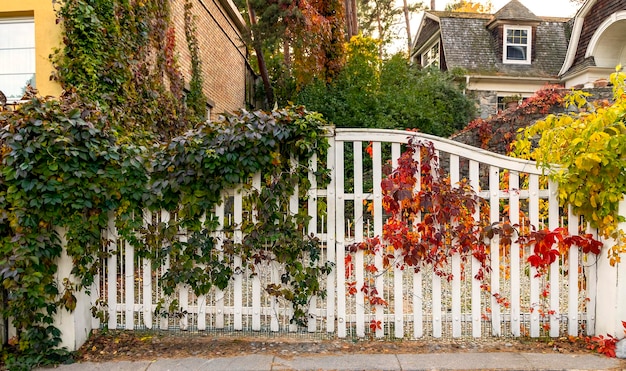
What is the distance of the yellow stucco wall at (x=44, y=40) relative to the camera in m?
5.83

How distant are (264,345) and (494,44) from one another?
62.6 ft

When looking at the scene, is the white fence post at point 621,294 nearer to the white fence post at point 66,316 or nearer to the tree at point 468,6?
the white fence post at point 66,316

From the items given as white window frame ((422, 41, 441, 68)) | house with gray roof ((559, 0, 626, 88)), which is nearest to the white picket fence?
house with gray roof ((559, 0, 626, 88))

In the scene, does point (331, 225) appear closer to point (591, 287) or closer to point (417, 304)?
point (417, 304)

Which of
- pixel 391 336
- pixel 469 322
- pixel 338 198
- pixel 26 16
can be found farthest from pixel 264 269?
pixel 26 16

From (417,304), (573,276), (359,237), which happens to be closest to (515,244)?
(573,276)

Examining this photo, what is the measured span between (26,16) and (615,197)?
23.4 ft

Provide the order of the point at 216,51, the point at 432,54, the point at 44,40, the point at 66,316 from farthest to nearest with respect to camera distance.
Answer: the point at 432,54 < the point at 216,51 < the point at 44,40 < the point at 66,316

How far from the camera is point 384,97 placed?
13438mm

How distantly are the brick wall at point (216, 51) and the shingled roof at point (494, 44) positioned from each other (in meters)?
8.74

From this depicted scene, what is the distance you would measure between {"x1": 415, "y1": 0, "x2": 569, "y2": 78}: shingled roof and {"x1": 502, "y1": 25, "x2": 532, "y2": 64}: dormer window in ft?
0.79

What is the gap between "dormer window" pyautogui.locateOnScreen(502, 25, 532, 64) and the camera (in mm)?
19000

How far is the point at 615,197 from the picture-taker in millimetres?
3387

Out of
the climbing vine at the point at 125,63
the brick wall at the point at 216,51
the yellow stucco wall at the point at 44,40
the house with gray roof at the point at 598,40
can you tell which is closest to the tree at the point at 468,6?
the house with gray roof at the point at 598,40
